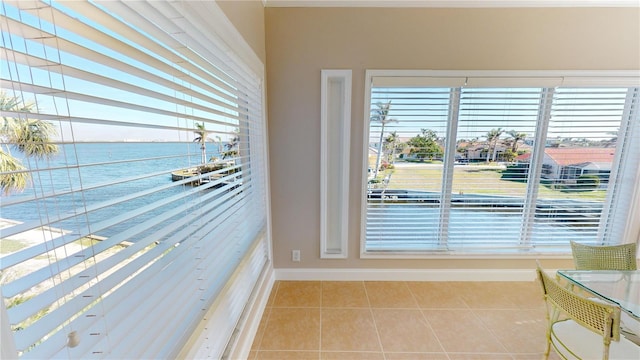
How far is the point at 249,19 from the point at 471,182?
8.01 ft

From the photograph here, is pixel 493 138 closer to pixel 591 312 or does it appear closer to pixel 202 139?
pixel 591 312

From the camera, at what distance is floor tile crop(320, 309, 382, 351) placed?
5.86 feet

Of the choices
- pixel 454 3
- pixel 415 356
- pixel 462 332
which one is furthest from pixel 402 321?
pixel 454 3

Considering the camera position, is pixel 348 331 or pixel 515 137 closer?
pixel 348 331

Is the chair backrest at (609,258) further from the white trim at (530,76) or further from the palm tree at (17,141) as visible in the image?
the palm tree at (17,141)

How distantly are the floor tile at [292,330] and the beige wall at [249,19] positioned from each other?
2.15 metres

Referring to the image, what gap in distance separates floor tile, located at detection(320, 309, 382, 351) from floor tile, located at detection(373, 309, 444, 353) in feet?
0.23

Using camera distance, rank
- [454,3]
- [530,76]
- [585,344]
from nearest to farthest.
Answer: [585,344] < [454,3] < [530,76]

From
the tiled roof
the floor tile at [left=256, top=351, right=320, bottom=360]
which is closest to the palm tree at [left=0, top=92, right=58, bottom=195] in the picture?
the floor tile at [left=256, top=351, right=320, bottom=360]

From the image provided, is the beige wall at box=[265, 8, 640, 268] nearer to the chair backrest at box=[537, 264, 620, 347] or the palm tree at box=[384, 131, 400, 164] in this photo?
the palm tree at box=[384, 131, 400, 164]

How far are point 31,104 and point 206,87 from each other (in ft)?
2.33

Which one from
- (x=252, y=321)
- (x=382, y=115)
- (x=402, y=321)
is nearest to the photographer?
(x=252, y=321)

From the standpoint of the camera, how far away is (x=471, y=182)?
2.46 metres

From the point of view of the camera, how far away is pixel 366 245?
2580 millimetres
